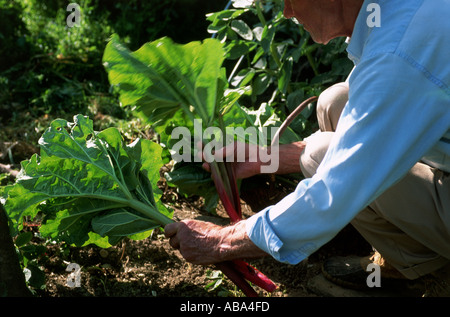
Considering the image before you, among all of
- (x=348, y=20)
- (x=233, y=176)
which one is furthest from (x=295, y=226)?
(x=233, y=176)

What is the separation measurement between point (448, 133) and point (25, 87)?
11.3 feet

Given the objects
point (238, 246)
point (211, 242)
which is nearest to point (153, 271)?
point (211, 242)

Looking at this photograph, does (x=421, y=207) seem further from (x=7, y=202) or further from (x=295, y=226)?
(x=7, y=202)

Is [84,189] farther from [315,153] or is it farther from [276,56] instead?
[276,56]

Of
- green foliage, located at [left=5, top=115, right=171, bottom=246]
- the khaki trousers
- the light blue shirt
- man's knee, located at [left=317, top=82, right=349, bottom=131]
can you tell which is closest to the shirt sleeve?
the light blue shirt

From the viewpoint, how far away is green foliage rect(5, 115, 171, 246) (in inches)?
97.3

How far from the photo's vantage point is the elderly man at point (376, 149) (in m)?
1.71

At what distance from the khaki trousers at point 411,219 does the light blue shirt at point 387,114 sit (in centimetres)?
43

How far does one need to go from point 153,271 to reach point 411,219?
1.18 m

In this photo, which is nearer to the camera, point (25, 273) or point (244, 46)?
point (25, 273)

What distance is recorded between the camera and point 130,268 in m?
2.77

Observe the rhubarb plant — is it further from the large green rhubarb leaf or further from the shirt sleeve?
the shirt sleeve

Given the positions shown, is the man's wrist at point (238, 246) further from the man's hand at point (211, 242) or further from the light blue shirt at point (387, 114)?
the light blue shirt at point (387, 114)

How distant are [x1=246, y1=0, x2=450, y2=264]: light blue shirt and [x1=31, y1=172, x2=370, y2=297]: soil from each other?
3.20ft
